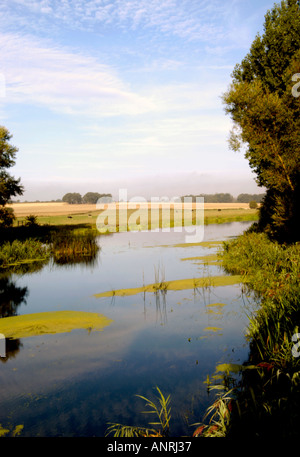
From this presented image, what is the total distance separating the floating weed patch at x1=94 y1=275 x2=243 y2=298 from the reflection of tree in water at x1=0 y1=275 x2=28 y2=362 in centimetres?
350

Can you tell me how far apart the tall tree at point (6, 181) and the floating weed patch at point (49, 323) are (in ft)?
65.3

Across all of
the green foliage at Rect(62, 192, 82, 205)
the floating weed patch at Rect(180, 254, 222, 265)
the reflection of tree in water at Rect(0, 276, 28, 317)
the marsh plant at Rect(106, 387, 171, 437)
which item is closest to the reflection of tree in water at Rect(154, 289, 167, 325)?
the marsh plant at Rect(106, 387, 171, 437)

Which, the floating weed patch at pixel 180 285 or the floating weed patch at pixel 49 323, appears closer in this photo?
the floating weed patch at pixel 49 323

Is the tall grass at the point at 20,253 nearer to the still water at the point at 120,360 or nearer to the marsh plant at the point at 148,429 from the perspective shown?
the still water at the point at 120,360

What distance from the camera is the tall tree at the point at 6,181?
30.5 metres

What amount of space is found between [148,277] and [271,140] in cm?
973

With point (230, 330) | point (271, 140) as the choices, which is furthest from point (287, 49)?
point (230, 330)

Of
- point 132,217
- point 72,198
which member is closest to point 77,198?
point 72,198

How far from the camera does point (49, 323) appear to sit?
11.9 metres

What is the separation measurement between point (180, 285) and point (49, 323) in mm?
6613

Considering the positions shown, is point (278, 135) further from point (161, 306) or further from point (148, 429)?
point (148, 429)

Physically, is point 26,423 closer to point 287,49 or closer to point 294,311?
point 294,311

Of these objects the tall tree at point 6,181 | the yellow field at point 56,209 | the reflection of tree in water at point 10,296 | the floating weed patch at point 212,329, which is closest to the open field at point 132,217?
the yellow field at point 56,209

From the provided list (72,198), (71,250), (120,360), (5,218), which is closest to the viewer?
(120,360)
